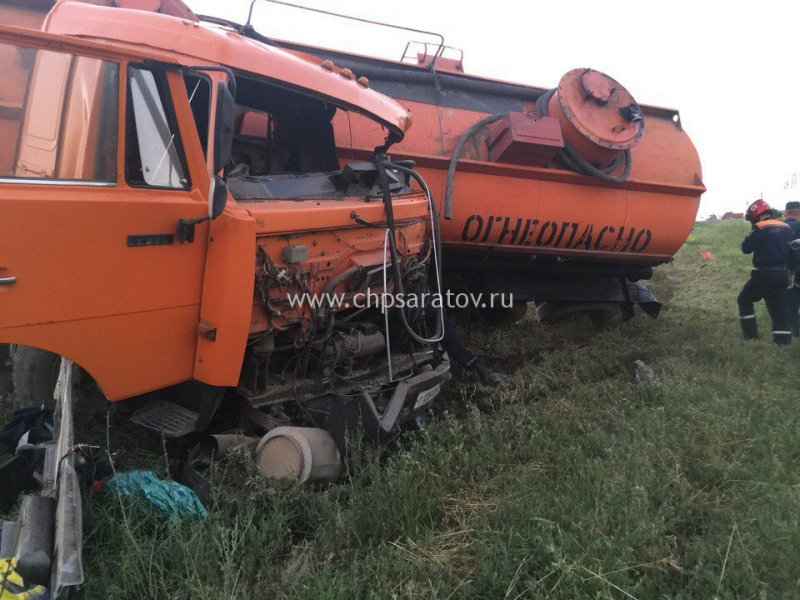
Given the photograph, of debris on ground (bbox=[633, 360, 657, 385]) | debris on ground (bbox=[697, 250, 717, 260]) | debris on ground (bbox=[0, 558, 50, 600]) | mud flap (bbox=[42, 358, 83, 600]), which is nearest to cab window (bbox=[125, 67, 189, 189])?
mud flap (bbox=[42, 358, 83, 600])

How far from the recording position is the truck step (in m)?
2.87

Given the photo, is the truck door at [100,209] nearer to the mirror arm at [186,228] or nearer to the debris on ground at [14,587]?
the mirror arm at [186,228]

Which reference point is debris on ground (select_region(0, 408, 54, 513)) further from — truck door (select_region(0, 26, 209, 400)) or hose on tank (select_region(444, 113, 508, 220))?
hose on tank (select_region(444, 113, 508, 220))

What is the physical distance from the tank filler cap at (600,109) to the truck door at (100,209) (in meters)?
4.01

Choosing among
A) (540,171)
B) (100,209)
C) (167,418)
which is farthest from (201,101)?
(540,171)

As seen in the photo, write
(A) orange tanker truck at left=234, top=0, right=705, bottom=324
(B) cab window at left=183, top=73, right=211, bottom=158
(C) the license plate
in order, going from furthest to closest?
(A) orange tanker truck at left=234, top=0, right=705, bottom=324
(C) the license plate
(B) cab window at left=183, top=73, right=211, bottom=158

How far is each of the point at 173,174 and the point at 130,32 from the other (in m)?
0.75

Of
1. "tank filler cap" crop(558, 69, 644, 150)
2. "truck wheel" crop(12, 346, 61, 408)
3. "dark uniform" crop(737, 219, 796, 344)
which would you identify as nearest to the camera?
"truck wheel" crop(12, 346, 61, 408)

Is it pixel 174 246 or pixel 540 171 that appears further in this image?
pixel 540 171

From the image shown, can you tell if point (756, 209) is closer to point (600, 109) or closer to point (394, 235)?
point (600, 109)

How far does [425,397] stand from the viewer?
12.2ft

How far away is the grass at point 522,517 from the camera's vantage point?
224 cm

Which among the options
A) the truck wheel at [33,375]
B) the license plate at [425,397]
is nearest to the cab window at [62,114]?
the truck wheel at [33,375]

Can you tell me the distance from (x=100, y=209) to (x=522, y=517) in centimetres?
224
